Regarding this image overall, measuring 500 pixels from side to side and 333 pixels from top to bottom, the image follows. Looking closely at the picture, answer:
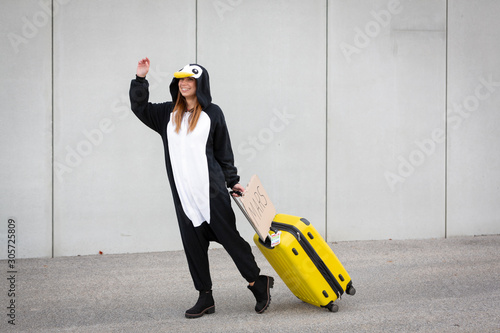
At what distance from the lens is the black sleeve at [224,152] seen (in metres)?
3.84

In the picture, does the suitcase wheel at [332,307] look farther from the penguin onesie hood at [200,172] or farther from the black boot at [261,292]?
the penguin onesie hood at [200,172]

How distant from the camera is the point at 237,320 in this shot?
3803 millimetres

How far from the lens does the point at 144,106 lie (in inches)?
150

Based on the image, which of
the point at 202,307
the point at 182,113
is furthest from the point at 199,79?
the point at 202,307

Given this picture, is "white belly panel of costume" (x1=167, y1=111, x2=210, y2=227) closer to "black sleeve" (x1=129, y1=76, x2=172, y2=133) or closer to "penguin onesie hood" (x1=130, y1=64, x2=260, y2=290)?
"penguin onesie hood" (x1=130, y1=64, x2=260, y2=290)

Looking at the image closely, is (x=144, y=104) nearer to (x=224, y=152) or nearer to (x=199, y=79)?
(x=199, y=79)

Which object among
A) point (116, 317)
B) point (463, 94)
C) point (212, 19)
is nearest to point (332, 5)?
point (212, 19)

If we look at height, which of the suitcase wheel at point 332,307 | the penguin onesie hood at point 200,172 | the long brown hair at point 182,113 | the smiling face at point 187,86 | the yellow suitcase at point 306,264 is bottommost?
the suitcase wheel at point 332,307

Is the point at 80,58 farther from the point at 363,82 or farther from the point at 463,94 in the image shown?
the point at 463,94

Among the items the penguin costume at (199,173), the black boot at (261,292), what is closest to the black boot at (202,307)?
the penguin costume at (199,173)

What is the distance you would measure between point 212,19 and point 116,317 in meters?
3.76

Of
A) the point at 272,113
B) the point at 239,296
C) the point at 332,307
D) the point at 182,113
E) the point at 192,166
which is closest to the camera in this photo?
the point at 192,166

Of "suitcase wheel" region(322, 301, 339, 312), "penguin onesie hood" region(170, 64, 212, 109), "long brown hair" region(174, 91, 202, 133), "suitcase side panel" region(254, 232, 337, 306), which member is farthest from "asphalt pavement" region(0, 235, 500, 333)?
"penguin onesie hood" region(170, 64, 212, 109)

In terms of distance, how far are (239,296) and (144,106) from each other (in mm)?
1744
